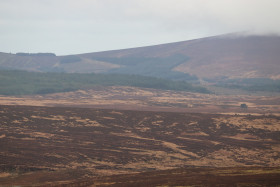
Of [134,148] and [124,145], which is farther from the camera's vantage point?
[124,145]

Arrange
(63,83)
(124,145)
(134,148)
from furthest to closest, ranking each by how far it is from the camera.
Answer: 1. (63,83)
2. (124,145)
3. (134,148)

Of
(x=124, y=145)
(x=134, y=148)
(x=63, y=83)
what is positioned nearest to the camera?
(x=134, y=148)

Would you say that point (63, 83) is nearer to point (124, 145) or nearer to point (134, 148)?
point (124, 145)

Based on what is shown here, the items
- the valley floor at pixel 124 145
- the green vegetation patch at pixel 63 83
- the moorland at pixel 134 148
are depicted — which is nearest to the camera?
the moorland at pixel 134 148

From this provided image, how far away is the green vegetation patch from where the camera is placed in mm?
123125

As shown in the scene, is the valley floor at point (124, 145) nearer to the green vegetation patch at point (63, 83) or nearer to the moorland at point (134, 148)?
the moorland at point (134, 148)

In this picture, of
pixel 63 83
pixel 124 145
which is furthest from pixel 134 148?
pixel 63 83

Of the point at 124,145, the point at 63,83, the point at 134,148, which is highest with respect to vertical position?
the point at 63,83

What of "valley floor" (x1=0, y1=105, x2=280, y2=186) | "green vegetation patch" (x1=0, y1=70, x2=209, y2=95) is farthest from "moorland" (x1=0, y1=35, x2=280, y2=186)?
"green vegetation patch" (x1=0, y1=70, x2=209, y2=95)

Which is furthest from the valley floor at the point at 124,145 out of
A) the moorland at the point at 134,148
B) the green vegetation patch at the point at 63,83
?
the green vegetation patch at the point at 63,83

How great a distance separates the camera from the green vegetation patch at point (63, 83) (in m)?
123

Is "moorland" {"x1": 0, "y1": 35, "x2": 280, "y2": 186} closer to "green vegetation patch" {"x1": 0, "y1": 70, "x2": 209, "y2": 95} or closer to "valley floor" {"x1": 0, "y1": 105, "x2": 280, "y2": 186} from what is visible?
"valley floor" {"x1": 0, "y1": 105, "x2": 280, "y2": 186}

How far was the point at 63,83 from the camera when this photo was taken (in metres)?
136

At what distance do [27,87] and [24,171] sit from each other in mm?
97459
